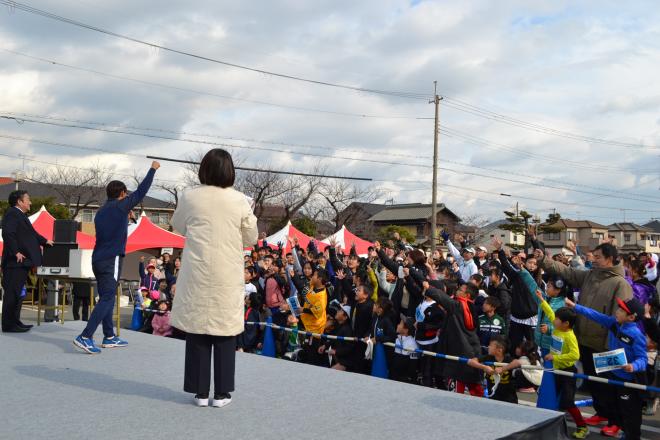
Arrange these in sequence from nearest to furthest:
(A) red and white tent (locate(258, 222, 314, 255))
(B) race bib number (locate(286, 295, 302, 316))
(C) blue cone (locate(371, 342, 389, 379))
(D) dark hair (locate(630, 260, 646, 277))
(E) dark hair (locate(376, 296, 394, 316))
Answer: (C) blue cone (locate(371, 342, 389, 379)) < (E) dark hair (locate(376, 296, 394, 316)) < (D) dark hair (locate(630, 260, 646, 277)) < (B) race bib number (locate(286, 295, 302, 316)) < (A) red and white tent (locate(258, 222, 314, 255))

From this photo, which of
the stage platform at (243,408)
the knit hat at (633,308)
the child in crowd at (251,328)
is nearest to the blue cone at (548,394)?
the knit hat at (633,308)

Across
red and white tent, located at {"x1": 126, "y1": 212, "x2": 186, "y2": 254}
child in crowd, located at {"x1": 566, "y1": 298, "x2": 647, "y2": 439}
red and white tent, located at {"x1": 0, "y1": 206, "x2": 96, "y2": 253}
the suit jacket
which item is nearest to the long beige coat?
child in crowd, located at {"x1": 566, "y1": 298, "x2": 647, "y2": 439}

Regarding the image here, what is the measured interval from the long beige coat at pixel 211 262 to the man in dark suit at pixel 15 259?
11.9 ft

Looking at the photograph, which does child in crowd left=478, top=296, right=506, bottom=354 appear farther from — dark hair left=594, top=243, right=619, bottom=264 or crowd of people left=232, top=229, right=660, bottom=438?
dark hair left=594, top=243, right=619, bottom=264

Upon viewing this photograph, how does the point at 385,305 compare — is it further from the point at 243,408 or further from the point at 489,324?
the point at 243,408

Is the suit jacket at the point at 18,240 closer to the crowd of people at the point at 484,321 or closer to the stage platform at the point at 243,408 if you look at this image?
the stage platform at the point at 243,408

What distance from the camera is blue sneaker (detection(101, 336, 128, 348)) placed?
5.85 metres

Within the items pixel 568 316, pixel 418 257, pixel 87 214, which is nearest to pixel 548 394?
pixel 568 316

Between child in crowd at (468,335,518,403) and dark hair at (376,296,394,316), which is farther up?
dark hair at (376,296,394,316)

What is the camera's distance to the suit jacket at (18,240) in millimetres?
6648

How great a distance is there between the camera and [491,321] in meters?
7.84

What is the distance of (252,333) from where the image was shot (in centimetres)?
913

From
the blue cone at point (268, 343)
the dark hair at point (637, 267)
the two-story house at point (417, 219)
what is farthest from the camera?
the two-story house at point (417, 219)

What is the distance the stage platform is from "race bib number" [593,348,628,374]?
47.6 inches
